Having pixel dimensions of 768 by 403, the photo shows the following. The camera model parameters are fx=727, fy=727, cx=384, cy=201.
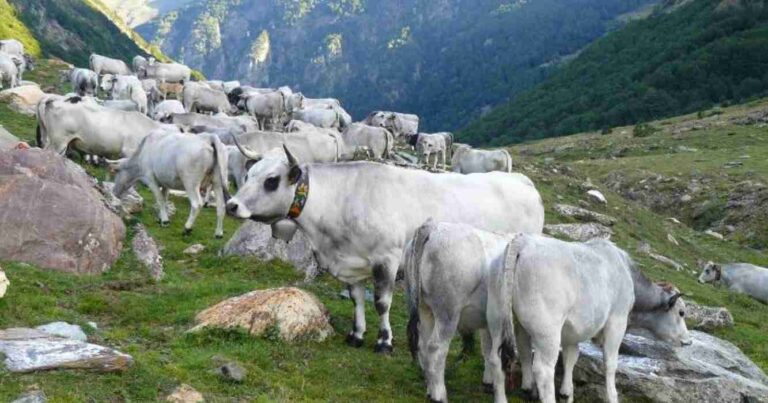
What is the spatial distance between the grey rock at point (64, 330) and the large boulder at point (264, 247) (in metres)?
6.22

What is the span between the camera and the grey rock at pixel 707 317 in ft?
56.4

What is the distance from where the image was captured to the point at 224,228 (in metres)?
19.9

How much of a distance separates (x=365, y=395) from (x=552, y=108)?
141 metres

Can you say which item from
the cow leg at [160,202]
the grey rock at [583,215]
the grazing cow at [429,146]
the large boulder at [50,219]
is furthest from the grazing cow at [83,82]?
the large boulder at [50,219]

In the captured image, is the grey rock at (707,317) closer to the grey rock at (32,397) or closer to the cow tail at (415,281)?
the cow tail at (415,281)

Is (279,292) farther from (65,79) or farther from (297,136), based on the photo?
(65,79)

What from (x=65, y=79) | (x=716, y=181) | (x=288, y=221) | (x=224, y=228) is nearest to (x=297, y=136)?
(x=224, y=228)

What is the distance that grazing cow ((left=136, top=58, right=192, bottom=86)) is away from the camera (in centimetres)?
6631

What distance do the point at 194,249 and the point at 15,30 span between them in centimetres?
10524

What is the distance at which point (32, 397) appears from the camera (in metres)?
8.05

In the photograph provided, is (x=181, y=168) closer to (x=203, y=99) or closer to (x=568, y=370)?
(x=568, y=370)

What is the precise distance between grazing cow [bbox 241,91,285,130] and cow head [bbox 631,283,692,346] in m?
34.2

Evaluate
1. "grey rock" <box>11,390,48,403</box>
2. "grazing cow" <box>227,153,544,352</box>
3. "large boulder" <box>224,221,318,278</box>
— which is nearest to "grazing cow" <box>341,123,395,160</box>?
"large boulder" <box>224,221,318,278</box>

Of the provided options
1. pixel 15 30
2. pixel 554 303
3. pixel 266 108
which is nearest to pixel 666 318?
pixel 554 303
